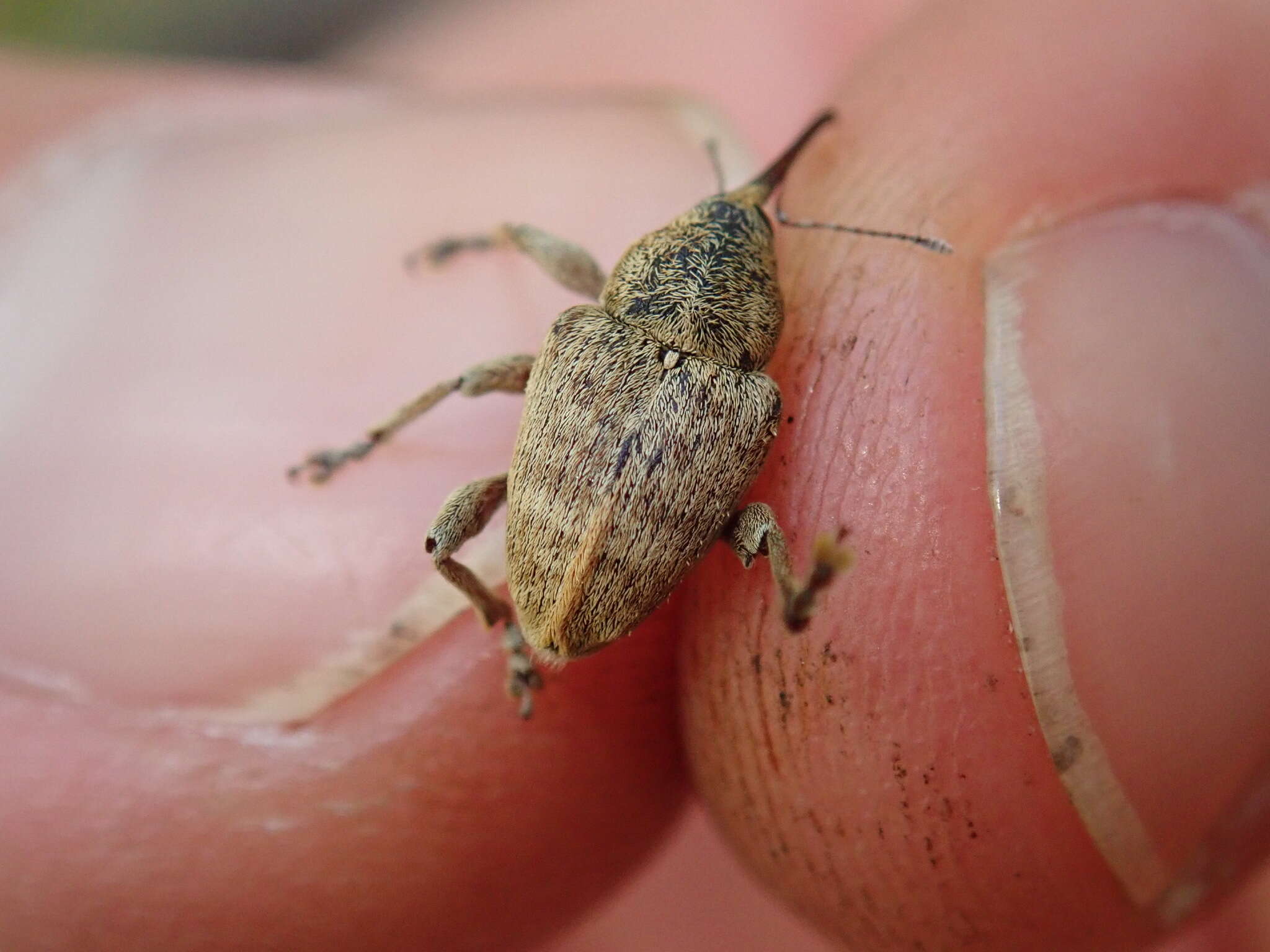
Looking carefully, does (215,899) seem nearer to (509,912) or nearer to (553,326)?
(509,912)

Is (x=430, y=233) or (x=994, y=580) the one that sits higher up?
(x=430, y=233)

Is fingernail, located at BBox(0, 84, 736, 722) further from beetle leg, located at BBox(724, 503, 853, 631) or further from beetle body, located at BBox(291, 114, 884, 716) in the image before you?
beetle leg, located at BBox(724, 503, 853, 631)

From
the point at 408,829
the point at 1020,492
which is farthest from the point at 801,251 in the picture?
the point at 408,829

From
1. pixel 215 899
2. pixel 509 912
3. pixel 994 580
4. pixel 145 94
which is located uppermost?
pixel 145 94

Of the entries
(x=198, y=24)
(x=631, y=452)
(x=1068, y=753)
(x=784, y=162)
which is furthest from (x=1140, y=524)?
(x=198, y=24)

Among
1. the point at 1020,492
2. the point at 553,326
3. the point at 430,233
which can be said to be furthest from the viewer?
the point at 430,233

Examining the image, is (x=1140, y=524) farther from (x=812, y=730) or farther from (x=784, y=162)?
(x=784, y=162)
